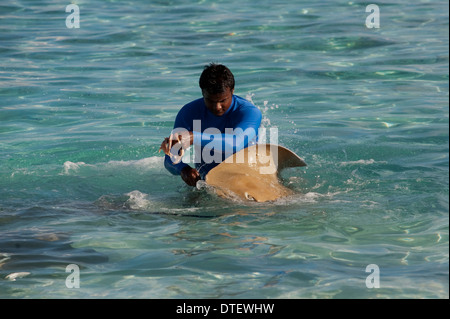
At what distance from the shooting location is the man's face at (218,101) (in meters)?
5.24

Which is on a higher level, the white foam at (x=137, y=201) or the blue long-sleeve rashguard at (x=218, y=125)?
the blue long-sleeve rashguard at (x=218, y=125)

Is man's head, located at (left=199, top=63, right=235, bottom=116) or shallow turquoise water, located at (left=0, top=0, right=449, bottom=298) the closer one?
shallow turquoise water, located at (left=0, top=0, right=449, bottom=298)

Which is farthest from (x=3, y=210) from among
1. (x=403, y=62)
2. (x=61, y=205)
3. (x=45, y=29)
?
(x=45, y=29)

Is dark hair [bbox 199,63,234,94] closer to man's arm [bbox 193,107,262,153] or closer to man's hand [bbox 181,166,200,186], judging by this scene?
man's arm [bbox 193,107,262,153]

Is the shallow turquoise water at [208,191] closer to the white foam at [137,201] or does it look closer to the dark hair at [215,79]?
the white foam at [137,201]

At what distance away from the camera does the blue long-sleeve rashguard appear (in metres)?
5.36

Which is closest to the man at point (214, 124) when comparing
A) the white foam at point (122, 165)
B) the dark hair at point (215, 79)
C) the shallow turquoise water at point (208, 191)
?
the dark hair at point (215, 79)

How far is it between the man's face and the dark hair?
0.13ft

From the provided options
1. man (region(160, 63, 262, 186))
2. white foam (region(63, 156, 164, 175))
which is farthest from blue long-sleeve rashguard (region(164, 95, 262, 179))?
white foam (region(63, 156, 164, 175))

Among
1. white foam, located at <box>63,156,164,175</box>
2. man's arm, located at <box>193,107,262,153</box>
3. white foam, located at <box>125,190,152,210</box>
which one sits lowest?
white foam, located at <box>125,190,152,210</box>

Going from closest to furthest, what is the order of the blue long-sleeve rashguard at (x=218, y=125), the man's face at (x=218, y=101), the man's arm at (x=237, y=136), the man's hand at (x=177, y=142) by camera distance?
the man's hand at (x=177, y=142) → the man's arm at (x=237, y=136) → the man's face at (x=218, y=101) → the blue long-sleeve rashguard at (x=218, y=125)

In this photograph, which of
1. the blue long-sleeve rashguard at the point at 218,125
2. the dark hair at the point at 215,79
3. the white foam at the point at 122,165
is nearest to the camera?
the dark hair at the point at 215,79

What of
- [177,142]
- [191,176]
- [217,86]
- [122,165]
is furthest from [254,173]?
[122,165]
